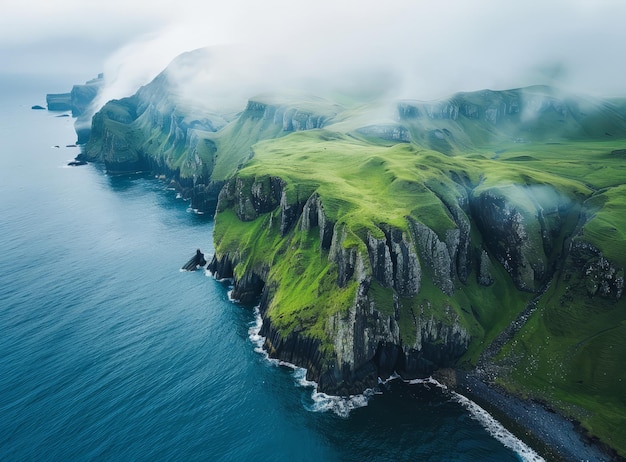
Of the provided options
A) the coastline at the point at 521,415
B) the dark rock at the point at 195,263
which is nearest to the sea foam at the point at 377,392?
the coastline at the point at 521,415

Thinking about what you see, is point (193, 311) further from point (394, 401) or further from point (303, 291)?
point (394, 401)

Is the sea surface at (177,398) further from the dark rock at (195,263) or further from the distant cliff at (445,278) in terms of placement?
the dark rock at (195,263)

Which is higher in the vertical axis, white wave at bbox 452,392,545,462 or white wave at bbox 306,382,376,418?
white wave at bbox 306,382,376,418

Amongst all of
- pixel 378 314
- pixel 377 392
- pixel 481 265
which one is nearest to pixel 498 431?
pixel 377 392

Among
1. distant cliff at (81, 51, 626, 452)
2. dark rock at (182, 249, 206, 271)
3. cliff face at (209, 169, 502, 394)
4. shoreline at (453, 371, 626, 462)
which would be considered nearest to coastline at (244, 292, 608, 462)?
shoreline at (453, 371, 626, 462)

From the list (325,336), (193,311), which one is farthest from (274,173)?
(325,336)

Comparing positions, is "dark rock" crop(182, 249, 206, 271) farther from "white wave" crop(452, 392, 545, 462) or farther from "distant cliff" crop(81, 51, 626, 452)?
"white wave" crop(452, 392, 545, 462)
